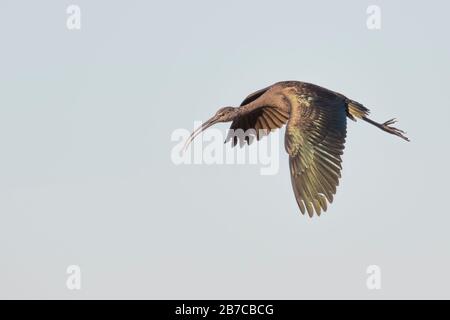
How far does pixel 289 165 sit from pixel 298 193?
89 cm

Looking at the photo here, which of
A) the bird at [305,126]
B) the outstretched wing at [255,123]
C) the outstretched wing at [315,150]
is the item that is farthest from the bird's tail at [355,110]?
the outstretched wing at [255,123]

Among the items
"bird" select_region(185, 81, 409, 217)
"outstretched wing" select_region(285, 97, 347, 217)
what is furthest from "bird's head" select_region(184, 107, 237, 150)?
"outstretched wing" select_region(285, 97, 347, 217)

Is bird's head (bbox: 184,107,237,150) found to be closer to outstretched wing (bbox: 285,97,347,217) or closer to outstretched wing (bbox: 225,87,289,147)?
outstretched wing (bbox: 225,87,289,147)

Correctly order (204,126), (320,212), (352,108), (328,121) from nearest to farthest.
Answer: (320,212) → (328,121) → (352,108) → (204,126)

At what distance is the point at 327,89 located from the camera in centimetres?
2958

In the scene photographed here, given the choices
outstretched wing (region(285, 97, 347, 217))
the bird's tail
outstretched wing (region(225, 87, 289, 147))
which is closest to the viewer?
outstretched wing (region(285, 97, 347, 217))

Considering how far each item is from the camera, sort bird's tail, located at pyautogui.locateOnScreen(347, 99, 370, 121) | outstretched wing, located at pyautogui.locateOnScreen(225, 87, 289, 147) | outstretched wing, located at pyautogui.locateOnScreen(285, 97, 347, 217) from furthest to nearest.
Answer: outstretched wing, located at pyautogui.locateOnScreen(225, 87, 289, 147)
bird's tail, located at pyautogui.locateOnScreen(347, 99, 370, 121)
outstretched wing, located at pyautogui.locateOnScreen(285, 97, 347, 217)

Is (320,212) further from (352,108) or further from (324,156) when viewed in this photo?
(352,108)

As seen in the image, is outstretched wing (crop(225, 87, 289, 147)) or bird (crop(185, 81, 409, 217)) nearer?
bird (crop(185, 81, 409, 217))

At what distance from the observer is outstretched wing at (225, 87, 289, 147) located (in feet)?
103

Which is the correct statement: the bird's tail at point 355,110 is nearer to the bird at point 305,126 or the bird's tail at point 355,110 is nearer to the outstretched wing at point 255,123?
the bird at point 305,126

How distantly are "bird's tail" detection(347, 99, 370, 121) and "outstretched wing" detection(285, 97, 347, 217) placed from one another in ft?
3.34

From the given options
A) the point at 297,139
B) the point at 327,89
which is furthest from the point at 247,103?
the point at 297,139

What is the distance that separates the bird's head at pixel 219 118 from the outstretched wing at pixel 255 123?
56cm
